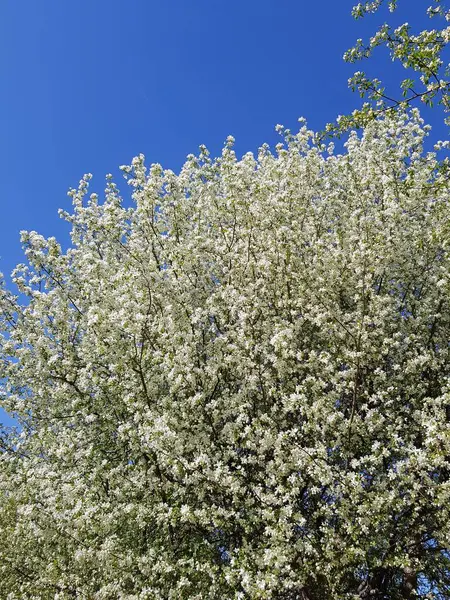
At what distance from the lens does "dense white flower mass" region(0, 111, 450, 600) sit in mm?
8812

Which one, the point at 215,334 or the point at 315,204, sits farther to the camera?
the point at 315,204

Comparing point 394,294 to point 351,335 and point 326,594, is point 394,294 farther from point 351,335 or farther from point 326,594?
point 326,594

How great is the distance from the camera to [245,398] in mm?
10445

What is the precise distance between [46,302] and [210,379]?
563 centimetres

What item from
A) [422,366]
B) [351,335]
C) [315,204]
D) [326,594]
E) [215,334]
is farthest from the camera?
[315,204]

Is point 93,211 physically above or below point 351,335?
above

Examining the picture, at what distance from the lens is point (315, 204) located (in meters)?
15.4

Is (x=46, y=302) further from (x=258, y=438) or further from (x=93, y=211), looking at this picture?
(x=258, y=438)

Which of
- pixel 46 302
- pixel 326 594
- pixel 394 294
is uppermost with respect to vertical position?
pixel 46 302

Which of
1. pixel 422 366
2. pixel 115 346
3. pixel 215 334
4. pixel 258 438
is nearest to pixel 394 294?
pixel 422 366

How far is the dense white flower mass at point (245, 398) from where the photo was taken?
8.81 m

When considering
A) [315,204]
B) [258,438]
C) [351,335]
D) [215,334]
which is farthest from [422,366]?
[315,204]

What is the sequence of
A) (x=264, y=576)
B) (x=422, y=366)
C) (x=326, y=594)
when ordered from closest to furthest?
(x=264, y=576) → (x=326, y=594) → (x=422, y=366)

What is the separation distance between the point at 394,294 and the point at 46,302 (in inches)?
370
